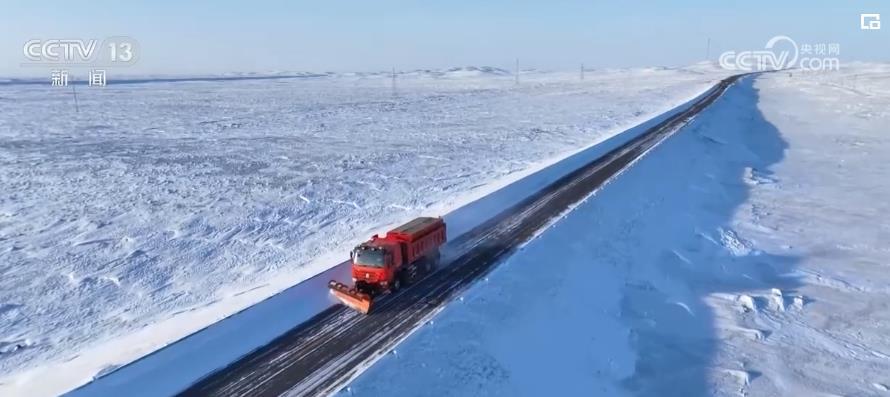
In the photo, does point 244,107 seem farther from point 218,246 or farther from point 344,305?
point 344,305

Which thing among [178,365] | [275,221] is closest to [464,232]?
[275,221]

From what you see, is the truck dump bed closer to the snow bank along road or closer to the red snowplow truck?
the red snowplow truck

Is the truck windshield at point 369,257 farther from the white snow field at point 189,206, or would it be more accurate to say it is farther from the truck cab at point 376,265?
the white snow field at point 189,206

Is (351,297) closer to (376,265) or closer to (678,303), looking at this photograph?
(376,265)

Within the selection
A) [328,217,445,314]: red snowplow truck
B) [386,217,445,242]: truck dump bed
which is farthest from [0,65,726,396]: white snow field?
[386,217,445,242]: truck dump bed

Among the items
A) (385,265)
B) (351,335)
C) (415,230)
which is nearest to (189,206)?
(415,230)

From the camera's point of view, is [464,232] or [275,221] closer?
[464,232]
